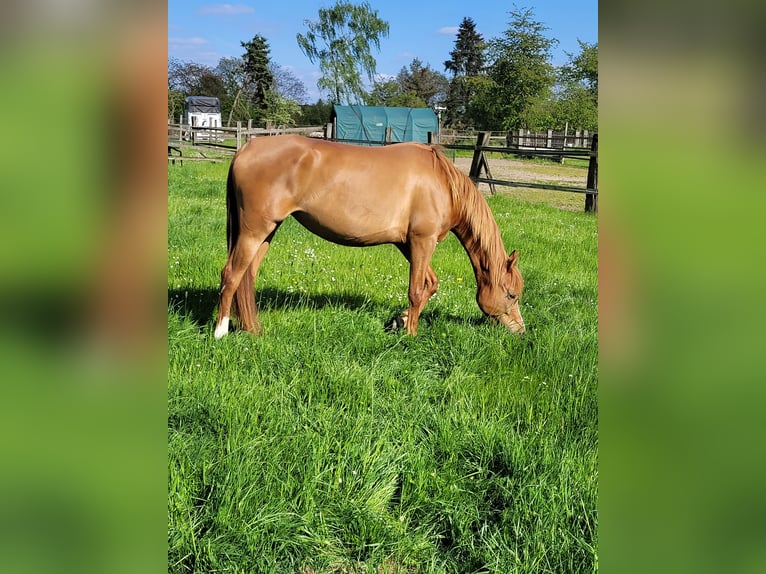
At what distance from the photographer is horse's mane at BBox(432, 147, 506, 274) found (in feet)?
14.0

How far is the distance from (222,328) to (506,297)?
215 centimetres

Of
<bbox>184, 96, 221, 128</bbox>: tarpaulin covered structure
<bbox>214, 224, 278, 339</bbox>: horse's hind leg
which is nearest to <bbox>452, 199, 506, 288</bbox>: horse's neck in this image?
<bbox>214, 224, 278, 339</bbox>: horse's hind leg

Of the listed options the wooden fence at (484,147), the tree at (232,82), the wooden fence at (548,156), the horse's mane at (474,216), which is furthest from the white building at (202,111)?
the horse's mane at (474,216)

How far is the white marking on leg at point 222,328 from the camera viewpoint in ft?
12.5

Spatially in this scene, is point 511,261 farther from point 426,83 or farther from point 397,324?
point 426,83

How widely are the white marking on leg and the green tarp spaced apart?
26.7 meters

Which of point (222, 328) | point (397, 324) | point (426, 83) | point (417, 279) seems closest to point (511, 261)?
point (417, 279)

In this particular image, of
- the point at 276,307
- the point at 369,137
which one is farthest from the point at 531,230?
the point at 369,137

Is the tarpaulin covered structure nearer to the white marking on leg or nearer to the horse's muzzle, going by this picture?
the white marking on leg

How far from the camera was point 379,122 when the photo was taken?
30734 millimetres
